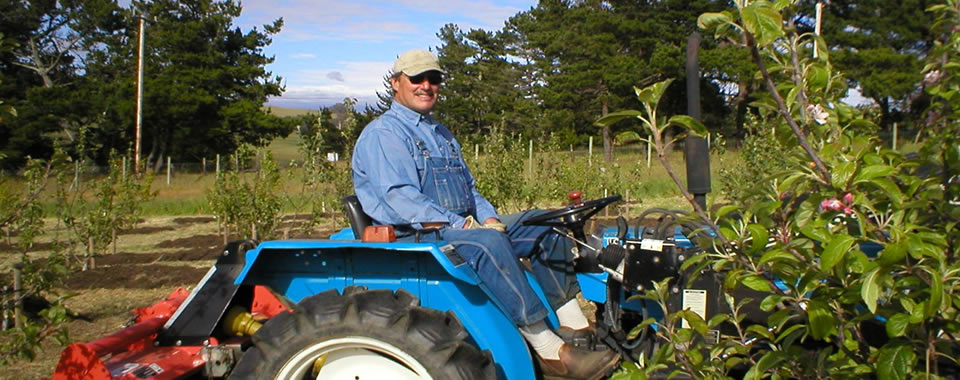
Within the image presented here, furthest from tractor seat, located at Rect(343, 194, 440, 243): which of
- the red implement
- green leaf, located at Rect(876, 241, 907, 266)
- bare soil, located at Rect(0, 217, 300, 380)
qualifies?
bare soil, located at Rect(0, 217, 300, 380)

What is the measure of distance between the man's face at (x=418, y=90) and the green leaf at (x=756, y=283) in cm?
231

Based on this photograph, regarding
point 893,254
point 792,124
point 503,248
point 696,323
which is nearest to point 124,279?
point 503,248

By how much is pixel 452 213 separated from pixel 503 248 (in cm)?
42

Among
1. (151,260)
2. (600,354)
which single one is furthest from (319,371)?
(151,260)

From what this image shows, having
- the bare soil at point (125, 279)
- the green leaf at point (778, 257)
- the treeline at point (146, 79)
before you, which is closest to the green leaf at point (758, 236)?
the green leaf at point (778, 257)

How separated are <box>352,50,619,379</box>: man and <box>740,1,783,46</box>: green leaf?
5.42ft

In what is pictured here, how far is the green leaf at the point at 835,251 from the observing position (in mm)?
1502

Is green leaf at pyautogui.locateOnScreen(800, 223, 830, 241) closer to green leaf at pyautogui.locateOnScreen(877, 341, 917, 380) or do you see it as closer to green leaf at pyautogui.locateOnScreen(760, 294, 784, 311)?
green leaf at pyautogui.locateOnScreen(760, 294, 784, 311)

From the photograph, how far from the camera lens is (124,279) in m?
8.19

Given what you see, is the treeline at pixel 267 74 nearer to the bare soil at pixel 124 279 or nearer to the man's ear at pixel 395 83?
the bare soil at pixel 124 279

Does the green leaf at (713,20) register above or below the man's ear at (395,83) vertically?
below

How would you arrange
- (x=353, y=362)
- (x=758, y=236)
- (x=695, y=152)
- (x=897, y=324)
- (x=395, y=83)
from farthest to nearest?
(x=395, y=83) → (x=353, y=362) → (x=695, y=152) → (x=758, y=236) → (x=897, y=324)

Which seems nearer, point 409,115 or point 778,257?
point 778,257

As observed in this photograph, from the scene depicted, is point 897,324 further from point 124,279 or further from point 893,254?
point 124,279
